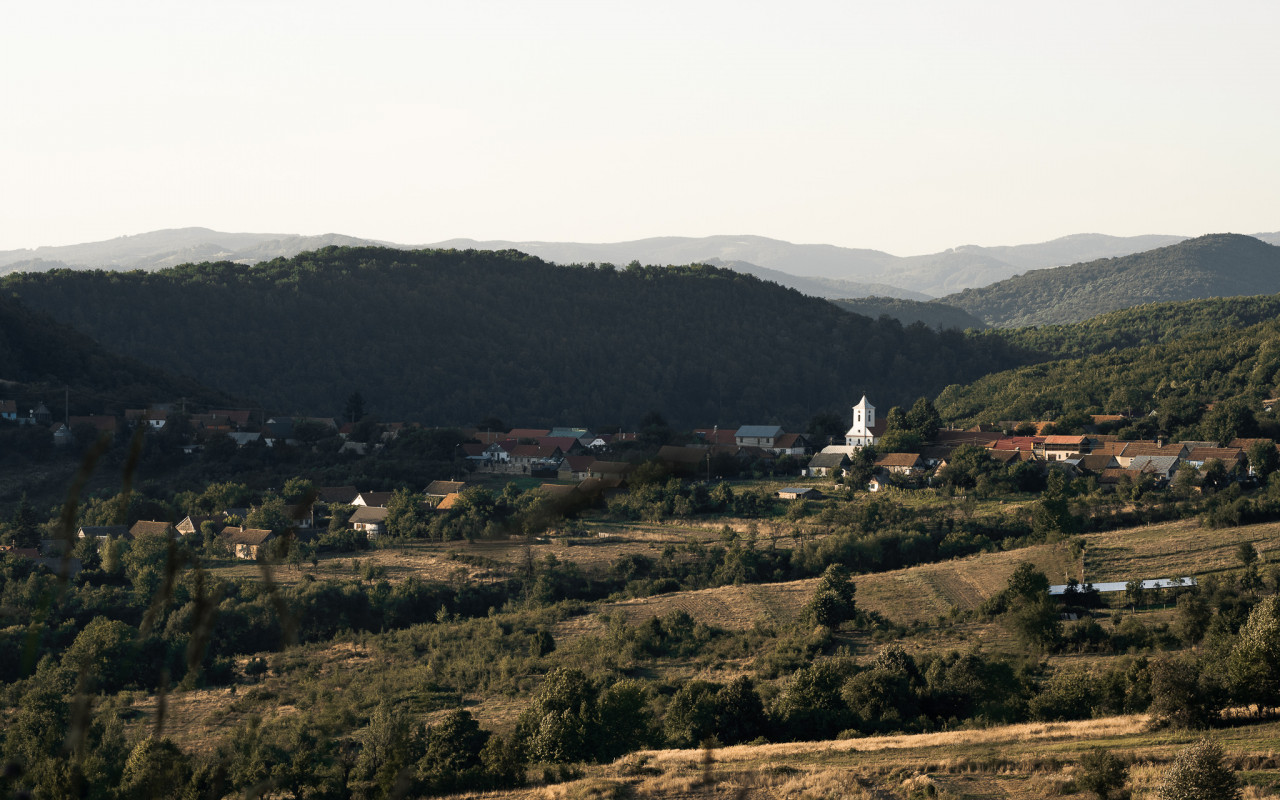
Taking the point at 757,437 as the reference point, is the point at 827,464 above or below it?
above

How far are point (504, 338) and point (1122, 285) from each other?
396 ft

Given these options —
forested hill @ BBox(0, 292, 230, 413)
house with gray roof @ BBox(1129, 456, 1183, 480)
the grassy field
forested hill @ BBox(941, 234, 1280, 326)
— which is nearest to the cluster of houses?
house with gray roof @ BBox(1129, 456, 1183, 480)

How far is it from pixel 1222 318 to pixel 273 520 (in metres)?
72.9

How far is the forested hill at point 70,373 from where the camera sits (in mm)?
47209

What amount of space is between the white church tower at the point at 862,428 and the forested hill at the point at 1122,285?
396 feet

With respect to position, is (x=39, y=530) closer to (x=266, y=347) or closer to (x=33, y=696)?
(x=33, y=696)

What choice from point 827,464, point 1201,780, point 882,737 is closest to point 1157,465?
point 827,464

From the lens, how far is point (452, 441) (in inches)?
1825

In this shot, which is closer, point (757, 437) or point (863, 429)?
point (863, 429)

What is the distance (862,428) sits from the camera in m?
48.8

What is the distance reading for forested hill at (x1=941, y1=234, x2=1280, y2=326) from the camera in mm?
169750

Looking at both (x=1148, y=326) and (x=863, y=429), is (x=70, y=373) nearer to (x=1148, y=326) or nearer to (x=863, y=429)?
Result: (x=863, y=429)

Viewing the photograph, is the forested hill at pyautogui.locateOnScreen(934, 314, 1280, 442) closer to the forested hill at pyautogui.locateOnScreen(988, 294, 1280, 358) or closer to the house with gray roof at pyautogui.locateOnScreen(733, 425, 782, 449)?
the house with gray roof at pyautogui.locateOnScreen(733, 425, 782, 449)

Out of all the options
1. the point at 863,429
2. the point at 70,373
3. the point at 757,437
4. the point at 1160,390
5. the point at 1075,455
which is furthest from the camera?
the point at 757,437
